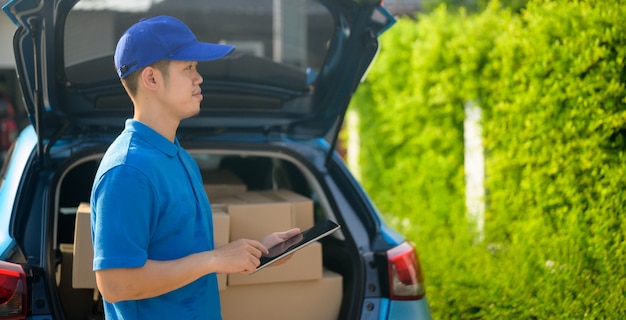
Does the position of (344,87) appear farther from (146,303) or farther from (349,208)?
(146,303)

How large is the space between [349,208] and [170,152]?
4.37 ft

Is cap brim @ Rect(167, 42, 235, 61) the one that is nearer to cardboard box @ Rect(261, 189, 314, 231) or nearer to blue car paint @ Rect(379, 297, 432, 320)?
blue car paint @ Rect(379, 297, 432, 320)

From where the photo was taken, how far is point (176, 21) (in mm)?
2539

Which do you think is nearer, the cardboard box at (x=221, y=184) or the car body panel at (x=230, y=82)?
the car body panel at (x=230, y=82)

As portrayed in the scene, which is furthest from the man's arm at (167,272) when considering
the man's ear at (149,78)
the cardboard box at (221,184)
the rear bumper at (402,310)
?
the cardboard box at (221,184)

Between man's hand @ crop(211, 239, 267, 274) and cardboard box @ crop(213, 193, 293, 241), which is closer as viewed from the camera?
man's hand @ crop(211, 239, 267, 274)

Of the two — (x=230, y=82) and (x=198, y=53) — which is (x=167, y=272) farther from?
(x=230, y=82)

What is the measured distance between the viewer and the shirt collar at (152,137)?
244 cm

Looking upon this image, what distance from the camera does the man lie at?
2.25 metres

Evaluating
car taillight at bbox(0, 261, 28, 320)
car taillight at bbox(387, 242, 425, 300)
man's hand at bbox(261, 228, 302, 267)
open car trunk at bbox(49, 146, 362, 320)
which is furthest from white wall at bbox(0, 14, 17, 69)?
man's hand at bbox(261, 228, 302, 267)

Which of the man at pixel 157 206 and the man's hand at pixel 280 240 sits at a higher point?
the man at pixel 157 206

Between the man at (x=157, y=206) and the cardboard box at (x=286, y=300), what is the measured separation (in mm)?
1007

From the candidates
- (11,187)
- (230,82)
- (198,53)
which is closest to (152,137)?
(198,53)

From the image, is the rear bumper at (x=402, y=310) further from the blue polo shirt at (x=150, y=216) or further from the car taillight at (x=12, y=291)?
the car taillight at (x=12, y=291)
